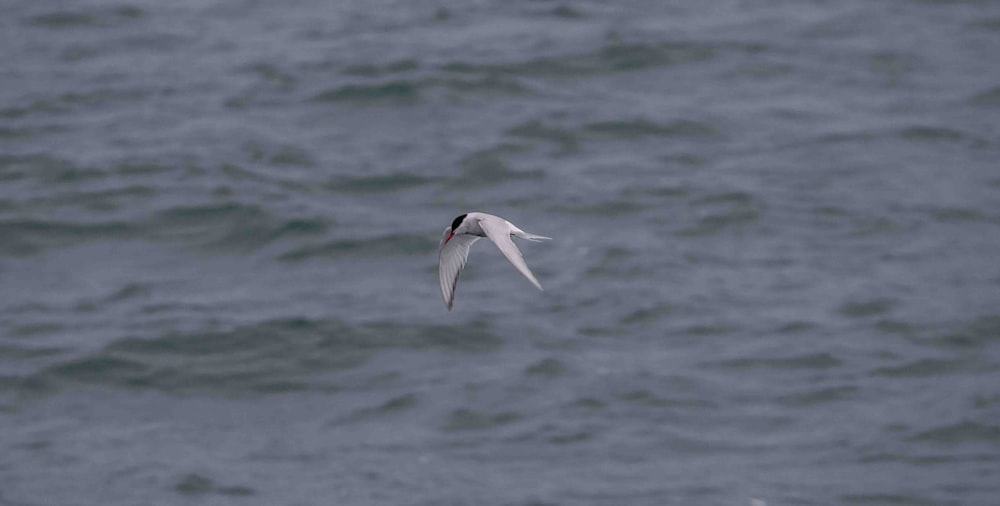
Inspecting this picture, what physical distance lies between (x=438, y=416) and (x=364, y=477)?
3.64ft

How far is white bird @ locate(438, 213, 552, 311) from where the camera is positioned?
754 cm

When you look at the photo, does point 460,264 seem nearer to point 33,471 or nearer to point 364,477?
point 364,477

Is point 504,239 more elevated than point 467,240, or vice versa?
point 504,239

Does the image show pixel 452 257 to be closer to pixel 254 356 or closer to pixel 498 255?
pixel 254 356

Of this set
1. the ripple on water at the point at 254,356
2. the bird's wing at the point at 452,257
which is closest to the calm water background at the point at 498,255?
the ripple on water at the point at 254,356

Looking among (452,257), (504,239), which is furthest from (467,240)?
(504,239)

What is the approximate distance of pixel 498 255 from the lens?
16062 millimetres

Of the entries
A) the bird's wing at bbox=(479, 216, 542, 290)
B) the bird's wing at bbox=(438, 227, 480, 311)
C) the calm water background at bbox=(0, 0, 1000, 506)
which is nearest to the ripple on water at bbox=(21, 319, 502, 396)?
the calm water background at bbox=(0, 0, 1000, 506)

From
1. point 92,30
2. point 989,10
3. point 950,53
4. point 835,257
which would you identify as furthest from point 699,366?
point 92,30

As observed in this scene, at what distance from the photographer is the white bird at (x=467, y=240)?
7539 mm

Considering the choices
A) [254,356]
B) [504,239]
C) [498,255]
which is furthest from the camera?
[498,255]

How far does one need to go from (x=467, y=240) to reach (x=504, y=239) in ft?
4.44

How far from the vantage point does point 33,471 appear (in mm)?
Result: 12805

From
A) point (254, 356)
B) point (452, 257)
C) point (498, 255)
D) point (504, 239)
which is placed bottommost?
point (254, 356)
